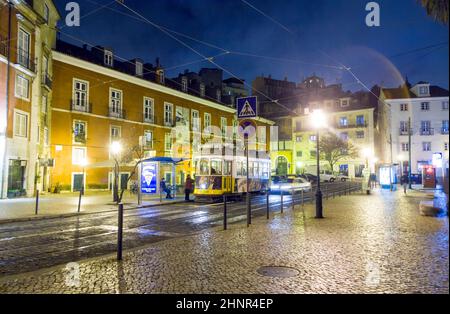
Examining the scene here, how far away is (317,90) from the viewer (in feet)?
226

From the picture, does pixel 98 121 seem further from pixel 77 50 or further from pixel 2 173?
pixel 2 173

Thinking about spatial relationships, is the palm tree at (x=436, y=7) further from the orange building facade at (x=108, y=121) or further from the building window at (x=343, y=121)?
the building window at (x=343, y=121)

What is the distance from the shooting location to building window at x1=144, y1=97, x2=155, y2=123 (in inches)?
1542

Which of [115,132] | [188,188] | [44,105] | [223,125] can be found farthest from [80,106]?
[223,125]

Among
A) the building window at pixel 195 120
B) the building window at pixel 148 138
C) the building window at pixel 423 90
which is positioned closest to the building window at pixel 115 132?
the building window at pixel 148 138

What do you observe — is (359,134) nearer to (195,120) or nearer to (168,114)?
(195,120)

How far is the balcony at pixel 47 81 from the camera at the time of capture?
2795cm

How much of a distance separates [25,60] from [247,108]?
2146 centimetres

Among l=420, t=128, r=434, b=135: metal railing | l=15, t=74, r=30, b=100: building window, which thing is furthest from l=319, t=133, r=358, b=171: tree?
l=15, t=74, r=30, b=100: building window

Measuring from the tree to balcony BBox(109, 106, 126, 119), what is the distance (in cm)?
2926

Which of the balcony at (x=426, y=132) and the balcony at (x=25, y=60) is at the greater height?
the balcony at (x=25, y=60)

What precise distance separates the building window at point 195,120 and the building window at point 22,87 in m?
21.7
